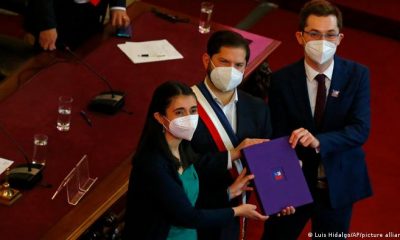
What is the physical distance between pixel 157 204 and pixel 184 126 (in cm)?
32

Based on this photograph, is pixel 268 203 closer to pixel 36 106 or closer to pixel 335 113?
pixel 335 113

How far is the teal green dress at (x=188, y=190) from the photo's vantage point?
3.20m

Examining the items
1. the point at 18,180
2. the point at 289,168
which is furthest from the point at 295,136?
the point at 18,180

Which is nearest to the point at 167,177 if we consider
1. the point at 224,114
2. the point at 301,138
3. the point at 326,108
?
the point at 224,114

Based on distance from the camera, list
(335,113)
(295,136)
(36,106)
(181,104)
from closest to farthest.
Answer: (181,104) → (295,136) → (335,113) → (36,106)

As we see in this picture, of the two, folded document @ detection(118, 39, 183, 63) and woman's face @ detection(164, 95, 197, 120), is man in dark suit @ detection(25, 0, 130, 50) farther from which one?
woman's face @ detection(164, 95, 197, 120)

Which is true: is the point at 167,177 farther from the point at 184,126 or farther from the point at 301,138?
the point at 301,138

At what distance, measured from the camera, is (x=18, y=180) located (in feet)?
11.8

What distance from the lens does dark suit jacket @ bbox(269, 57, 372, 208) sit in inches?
143

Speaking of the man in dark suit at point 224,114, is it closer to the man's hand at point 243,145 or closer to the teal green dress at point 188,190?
the man's hand at point 243,145

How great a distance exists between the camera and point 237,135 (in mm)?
3529

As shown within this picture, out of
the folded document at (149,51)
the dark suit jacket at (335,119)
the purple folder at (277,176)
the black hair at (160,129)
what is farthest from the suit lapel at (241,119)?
the folded document at (149,51)

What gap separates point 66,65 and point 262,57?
1.20m

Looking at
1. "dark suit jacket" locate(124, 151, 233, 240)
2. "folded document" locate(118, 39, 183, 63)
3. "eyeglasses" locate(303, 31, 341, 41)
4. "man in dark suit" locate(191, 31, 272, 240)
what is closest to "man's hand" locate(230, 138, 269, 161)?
"man in dark suit" locate(191, 31, 272, 240)
